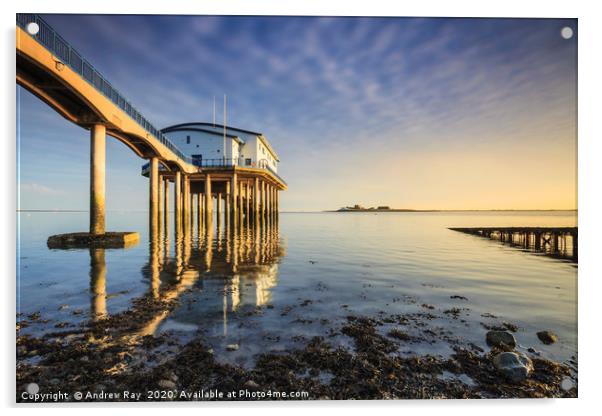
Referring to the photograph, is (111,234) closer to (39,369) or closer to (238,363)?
(39,369)

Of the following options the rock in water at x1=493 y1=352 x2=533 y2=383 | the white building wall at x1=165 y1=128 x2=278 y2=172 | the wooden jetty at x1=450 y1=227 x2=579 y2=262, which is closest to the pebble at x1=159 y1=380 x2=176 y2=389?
the rock in water at x1=493 y1=352 x2=533 y2=383

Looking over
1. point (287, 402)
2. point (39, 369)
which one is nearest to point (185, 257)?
point (39, 369)

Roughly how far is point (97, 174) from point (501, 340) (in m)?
15.9

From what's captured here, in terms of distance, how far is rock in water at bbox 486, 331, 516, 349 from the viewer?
4547 millimetres

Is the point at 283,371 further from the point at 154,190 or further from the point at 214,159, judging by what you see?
the point at 214,159

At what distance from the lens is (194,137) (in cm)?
3288

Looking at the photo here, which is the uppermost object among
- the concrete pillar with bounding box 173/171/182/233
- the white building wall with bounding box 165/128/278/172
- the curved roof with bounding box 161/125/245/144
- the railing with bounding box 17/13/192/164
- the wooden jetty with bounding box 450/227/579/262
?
the curved roof with bounding box 161/125/245/144

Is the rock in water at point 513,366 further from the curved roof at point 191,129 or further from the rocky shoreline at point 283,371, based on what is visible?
the curved roof at point 191,129

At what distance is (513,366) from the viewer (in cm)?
370

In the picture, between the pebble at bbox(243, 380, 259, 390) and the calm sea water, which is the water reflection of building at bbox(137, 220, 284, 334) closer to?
the calm sea water

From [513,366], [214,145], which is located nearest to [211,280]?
[513,366]

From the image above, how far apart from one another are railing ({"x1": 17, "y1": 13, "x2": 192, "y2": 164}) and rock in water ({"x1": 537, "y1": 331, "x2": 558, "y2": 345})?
10607 mm

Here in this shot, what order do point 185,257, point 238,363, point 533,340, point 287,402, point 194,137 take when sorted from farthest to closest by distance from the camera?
point 194,137
point 185,257
point 533,340
point 238,363
point 287,402
